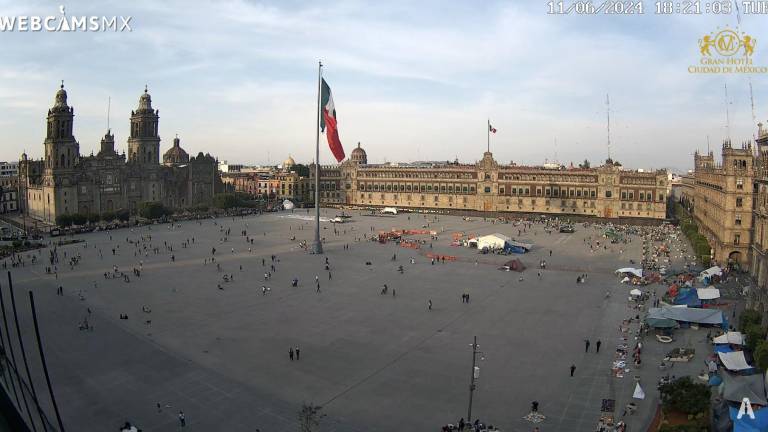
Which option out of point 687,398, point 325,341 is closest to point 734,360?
point 687,398

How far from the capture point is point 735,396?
22234 millimetres

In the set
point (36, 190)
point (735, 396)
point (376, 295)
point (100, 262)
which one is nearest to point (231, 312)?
point (376, 295)

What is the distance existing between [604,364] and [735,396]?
21.8ft

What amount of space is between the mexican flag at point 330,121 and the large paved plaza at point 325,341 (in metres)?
10.8

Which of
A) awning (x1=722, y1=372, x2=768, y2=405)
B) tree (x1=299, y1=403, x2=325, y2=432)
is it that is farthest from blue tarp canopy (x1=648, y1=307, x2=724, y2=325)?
tree (x1=299, y1=403, x2=325, y2=432)

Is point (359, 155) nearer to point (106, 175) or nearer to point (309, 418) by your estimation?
point (106, 175)

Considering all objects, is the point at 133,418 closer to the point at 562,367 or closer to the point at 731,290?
the point at 562,367

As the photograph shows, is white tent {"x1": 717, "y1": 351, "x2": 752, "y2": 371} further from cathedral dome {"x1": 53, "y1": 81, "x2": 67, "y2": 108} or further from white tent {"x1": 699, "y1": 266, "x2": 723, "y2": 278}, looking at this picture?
cathedral dome {"x1": 53, "y1": 81, "x2": 67, "y2": 108}

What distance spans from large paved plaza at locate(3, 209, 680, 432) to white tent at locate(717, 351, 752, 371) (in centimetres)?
488

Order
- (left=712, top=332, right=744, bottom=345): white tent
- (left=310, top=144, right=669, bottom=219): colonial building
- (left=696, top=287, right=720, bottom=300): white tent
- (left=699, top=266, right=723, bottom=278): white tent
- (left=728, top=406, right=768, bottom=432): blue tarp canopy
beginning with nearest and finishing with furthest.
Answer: (left=728, top=406, right=768, bottom=432): blue tarp canopy, (left=712, top=332, right=744, bottom=345): white tent, (left=696, top=287, right=720, bottom=300): white tent, (left=699, top=266, right=723, bottom=278): white tent, (left=310, top=144, right=669, bottom=219): colonial building

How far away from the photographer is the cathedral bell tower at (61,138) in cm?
8812

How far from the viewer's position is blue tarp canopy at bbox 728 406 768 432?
19.0m

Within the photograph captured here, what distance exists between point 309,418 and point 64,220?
234 feet

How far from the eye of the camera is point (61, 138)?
89.0m
